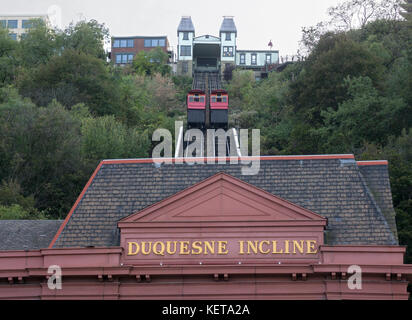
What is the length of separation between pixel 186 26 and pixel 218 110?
199ft

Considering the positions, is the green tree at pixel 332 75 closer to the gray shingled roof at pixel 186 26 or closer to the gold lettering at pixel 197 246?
the gold lettering at pixel 197 246

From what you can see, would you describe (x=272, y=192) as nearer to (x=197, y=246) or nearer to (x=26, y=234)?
(x=197, y=246)

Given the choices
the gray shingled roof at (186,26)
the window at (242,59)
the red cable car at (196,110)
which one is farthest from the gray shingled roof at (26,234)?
the window at (242,59)

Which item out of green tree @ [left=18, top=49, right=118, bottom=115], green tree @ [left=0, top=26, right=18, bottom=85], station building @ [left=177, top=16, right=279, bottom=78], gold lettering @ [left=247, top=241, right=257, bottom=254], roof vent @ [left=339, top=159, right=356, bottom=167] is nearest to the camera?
gold lettering @ [left=247, top=241, right=257, bottom=254]

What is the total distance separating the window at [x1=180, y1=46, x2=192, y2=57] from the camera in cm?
14062

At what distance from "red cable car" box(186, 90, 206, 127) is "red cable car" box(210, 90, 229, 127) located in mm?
862

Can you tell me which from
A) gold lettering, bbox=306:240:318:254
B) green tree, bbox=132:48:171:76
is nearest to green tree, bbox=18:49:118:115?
green tree, bbox=132:48:171:76

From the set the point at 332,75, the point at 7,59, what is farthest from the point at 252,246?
the point at 7,59

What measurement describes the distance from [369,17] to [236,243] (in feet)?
223

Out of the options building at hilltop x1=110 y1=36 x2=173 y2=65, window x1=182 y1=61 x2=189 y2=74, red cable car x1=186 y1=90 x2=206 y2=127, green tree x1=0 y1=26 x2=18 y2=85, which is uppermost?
building at hilltop x1=110 y1=36 x2=173 y2=65

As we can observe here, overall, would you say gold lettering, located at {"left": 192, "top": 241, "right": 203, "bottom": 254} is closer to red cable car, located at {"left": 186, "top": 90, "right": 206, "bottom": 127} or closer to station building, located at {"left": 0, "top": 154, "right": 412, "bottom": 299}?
station building, located at {"left": 0, "top": 154, "right": 412, "bottom": 299}
